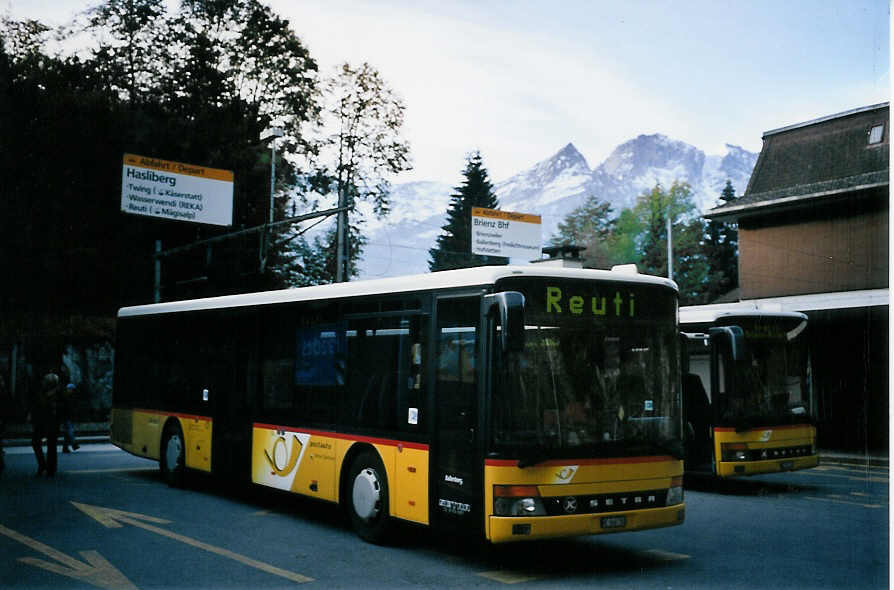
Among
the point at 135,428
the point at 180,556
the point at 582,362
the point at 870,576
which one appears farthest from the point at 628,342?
the point at 135,428

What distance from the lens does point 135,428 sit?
15406mm

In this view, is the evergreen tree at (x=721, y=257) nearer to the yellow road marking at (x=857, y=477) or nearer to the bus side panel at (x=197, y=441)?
the yellow road marking at (x=857, y=477)

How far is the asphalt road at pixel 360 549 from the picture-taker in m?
7.82

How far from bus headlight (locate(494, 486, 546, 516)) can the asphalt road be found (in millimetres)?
604

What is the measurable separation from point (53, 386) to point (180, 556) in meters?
7.41

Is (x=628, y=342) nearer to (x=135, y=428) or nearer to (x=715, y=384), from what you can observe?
(x=715, y=384)

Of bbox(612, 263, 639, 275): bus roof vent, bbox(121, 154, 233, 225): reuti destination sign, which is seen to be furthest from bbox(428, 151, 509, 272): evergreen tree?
bbox(612, 263, 639, 275): bus roof vent

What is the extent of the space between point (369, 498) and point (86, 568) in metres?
2.75

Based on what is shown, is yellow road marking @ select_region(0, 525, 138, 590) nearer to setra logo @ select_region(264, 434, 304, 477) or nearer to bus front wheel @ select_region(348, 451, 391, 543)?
bus front wheel @ select_region(348, 451, 391, 543)

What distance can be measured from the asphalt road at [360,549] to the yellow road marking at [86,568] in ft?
0.05

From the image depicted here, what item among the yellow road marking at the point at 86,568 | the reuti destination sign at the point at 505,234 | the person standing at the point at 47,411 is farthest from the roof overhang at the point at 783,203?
the yellow road marking at the point at 86,568

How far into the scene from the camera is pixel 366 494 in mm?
9484

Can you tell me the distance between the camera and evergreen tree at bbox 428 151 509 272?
60.8m

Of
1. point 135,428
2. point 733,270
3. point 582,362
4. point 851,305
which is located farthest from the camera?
point 733,270
